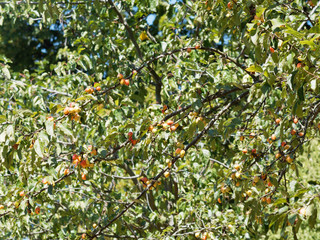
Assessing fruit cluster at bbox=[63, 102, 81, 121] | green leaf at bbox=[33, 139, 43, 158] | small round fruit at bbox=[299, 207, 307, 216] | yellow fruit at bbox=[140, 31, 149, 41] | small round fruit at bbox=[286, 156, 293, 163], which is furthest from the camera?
yellow fruit at bbox=[140, 31, 149, 41]

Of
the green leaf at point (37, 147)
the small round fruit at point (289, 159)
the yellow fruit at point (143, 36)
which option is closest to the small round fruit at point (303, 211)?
the small round fruit at point (289, 159)

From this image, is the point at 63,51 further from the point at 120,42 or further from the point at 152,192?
the point at 152,192

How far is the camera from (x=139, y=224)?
404cm

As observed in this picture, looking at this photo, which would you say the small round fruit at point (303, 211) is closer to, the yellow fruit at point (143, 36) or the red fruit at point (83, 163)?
the red fruit at point (83, 163)

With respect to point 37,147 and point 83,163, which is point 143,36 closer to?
point 83,163

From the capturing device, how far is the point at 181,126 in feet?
10.9

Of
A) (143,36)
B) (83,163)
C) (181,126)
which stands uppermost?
(143,36)

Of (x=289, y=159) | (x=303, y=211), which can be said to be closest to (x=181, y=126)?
(x=289, y=159)

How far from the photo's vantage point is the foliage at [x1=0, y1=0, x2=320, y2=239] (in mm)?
1973

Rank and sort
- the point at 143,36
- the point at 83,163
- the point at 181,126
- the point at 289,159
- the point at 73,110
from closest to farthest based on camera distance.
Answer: the point at 73,110 < the point at 83,163 < the point at 289,159 < the point at 181,126 < the point at 143,36

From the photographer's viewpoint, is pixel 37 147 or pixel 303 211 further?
pixel 37 147

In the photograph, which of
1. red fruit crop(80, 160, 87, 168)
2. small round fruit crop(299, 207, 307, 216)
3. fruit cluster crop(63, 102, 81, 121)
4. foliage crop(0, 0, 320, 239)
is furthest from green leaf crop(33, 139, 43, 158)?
small round fruit crop(299, 207, 307, 216)

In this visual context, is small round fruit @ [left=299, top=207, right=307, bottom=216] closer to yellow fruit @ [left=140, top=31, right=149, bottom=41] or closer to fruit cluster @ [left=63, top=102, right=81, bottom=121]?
A: fruit cluster @ [left=63, top=102, right=81, bottom=121]

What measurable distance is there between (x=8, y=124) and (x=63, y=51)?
291cm
